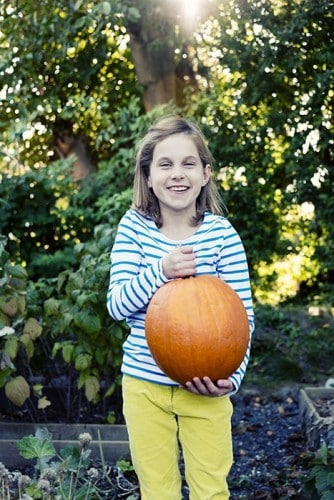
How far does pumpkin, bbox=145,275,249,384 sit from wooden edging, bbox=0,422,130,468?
1382 millimetres

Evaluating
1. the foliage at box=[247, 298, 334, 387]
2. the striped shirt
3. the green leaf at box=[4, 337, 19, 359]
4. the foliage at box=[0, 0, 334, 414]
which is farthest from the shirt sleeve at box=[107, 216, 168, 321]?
the foliage at box=[247, 298, 334, 387]

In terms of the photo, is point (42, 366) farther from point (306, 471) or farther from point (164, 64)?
point (164, 64)

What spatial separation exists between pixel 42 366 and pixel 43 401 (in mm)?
745

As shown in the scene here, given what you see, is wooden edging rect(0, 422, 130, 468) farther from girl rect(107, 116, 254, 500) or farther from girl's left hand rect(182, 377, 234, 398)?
girl's left hand rect(182, 377, 234, 398)

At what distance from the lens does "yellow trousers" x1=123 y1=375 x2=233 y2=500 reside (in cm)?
237

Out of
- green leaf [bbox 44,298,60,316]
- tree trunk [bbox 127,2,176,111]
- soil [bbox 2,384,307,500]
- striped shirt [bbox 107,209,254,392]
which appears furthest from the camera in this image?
tree trunk [bbox 127,2,176,111]

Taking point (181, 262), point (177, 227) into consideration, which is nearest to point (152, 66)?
point (177, 227)

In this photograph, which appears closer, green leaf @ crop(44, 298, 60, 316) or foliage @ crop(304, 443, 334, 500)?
foliage @ crop(304, 443, 334, 500)

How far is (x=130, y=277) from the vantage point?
2.42 metres

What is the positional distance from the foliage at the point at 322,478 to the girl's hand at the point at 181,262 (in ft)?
3.24

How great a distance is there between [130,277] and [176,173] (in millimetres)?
362

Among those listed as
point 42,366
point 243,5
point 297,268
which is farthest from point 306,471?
point 297,268

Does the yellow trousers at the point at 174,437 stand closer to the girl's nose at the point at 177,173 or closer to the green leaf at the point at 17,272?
the girl's nose at the point at 177,173

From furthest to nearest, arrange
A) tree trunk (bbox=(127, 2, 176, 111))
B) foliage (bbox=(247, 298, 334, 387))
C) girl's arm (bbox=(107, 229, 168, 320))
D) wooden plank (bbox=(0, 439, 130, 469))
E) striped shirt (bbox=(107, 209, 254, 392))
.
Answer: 1. tree trunk (bbox=(127, 2, 176, 111))
2. foliage (bbox=(247, 298, 334, 387))
3. wooden plank (bbox=(0, 439, 130, 469))
4. striped shirt (bbox=(107, 209, 254, 392))
5. girl's arm (bbox=(107, 229, 168, 320))
